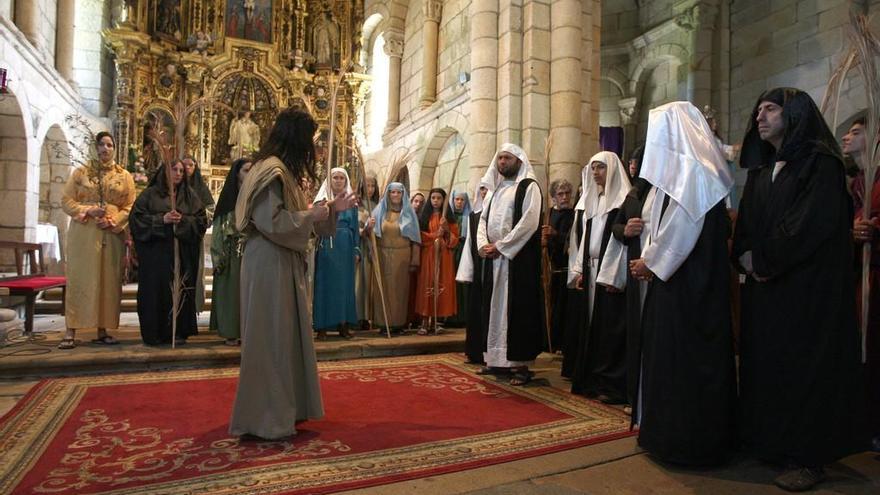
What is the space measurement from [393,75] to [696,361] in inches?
439

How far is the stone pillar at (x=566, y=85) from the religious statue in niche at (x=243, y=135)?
27.3ft

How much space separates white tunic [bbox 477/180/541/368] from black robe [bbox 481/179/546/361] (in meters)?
0.04

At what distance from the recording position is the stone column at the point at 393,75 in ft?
40.7

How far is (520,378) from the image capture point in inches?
160

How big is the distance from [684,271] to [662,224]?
229mm

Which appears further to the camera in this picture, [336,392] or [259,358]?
[336,392]

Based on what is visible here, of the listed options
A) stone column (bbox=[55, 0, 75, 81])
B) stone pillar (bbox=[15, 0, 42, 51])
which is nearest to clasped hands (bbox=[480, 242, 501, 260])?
stone pillar (bbox=[15, 0, 42, 51])

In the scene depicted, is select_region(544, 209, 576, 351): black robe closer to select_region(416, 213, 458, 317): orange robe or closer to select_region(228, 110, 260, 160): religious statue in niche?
select_region(416, 213, 458, 317): orange robe

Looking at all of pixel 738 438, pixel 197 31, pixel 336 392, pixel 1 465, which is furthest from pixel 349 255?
pixel 197 31

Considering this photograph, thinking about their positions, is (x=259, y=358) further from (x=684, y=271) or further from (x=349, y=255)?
(x=349, y=255)

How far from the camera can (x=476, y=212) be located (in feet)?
16.7

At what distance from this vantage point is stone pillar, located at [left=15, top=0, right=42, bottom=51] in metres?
8.94

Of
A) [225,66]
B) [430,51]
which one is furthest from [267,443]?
[225,66]

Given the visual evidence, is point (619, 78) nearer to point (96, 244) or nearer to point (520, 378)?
point (520, 378)
